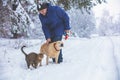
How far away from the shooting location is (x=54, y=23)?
938cm

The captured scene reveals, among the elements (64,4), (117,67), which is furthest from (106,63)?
(64,4)

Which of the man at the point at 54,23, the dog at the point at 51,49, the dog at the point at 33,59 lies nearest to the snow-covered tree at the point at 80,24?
the man at the point at 54,23

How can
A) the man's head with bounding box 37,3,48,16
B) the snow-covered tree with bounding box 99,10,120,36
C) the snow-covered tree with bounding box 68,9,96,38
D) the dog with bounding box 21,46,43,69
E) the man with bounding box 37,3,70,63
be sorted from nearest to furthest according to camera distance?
the dog with bounding box 21,46,43,69, the man's head with bounding box 37,3,48,16, the man with bounding box 37,3,70,63, the snow-covered tree with bounding box 68,9,96,38, the snow-covered tree with bounding box 99,10,120,36

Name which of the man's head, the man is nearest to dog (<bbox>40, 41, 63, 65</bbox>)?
the man

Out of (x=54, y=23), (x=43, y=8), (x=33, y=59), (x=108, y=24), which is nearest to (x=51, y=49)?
(x=33, y=59)

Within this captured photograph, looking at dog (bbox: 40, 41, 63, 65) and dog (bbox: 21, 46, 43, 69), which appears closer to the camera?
dog (bbox: 21, 46, 43, 69)

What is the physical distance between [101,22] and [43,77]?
15405cm

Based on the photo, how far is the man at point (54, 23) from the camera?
9.16m

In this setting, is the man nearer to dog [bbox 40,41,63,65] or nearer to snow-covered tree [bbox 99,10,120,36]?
dog [bbox 40,41,63,65]

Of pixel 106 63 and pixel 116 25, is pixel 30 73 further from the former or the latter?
pixel 116 25

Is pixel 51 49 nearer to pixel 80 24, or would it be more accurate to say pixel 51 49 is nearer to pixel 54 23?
pixel 54 23

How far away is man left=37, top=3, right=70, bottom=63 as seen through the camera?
916 centimetres

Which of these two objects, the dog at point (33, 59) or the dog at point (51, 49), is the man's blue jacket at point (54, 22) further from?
the dog at point (33, 59)

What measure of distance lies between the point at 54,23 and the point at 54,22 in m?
0.04
